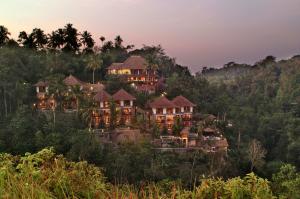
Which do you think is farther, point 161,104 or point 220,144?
point 161,104

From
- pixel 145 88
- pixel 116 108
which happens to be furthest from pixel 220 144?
pixel 145 88

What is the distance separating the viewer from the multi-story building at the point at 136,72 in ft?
148

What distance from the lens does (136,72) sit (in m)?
45.3

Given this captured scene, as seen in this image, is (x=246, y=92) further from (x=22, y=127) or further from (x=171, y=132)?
(x=22, y=127)

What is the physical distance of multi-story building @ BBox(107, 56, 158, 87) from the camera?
148 ft

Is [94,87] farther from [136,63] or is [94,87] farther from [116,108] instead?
[136,63]

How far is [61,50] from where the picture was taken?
1982 inches

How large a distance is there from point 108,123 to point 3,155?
99.9 feet

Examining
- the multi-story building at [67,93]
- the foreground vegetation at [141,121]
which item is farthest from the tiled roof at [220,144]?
the multi-story building at [67,93]

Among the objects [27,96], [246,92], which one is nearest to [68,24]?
[27,96]

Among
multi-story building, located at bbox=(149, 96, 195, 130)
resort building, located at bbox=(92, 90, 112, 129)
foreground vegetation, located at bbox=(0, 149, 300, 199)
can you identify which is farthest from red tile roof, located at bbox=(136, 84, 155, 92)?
foreground vegetation, located at bbox=(0, 149, 300, 199)

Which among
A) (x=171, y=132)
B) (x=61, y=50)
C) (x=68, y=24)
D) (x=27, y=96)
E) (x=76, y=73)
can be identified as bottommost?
(x=171, y=132)

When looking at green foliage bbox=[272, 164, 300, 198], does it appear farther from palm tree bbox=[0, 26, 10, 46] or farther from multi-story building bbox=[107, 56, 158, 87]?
palm tree bbox=[0, 26, 10, 46]

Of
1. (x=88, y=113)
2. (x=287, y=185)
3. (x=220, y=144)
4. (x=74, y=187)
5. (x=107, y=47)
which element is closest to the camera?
(x=74, y=187)
